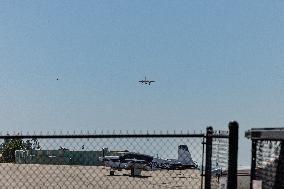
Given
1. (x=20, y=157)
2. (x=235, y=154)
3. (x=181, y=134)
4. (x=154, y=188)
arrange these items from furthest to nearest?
(x=20, y=157), (x=154, y=188), (x=181, y=134), (x=235, y=154)

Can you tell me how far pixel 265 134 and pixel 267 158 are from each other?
483 millimetres

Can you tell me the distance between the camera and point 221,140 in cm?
800

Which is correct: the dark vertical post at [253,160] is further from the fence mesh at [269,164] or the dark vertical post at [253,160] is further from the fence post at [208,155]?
the fence post at [208,155]

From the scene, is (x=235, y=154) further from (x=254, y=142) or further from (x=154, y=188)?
(x=154, y=188)

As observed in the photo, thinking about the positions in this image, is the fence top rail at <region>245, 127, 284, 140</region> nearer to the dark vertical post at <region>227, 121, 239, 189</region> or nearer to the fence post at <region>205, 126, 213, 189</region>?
the dark vertical post at <region>227, 121, 239, 189</region>

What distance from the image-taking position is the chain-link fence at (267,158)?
7155 mm

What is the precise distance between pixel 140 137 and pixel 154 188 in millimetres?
19504

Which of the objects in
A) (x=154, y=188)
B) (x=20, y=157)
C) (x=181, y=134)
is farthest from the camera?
(x=20, y=157)

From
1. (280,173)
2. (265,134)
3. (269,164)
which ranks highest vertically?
(265,134)

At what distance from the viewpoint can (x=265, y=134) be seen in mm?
7289

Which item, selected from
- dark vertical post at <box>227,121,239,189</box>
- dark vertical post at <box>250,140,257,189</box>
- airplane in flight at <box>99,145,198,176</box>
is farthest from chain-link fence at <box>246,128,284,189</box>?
airplane in flight at <box>99,145,198,176</box>

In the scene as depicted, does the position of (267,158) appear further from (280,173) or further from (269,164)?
(280,173)

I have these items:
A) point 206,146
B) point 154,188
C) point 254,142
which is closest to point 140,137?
point 206,146

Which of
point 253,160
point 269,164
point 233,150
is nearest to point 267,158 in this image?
point 269,164
